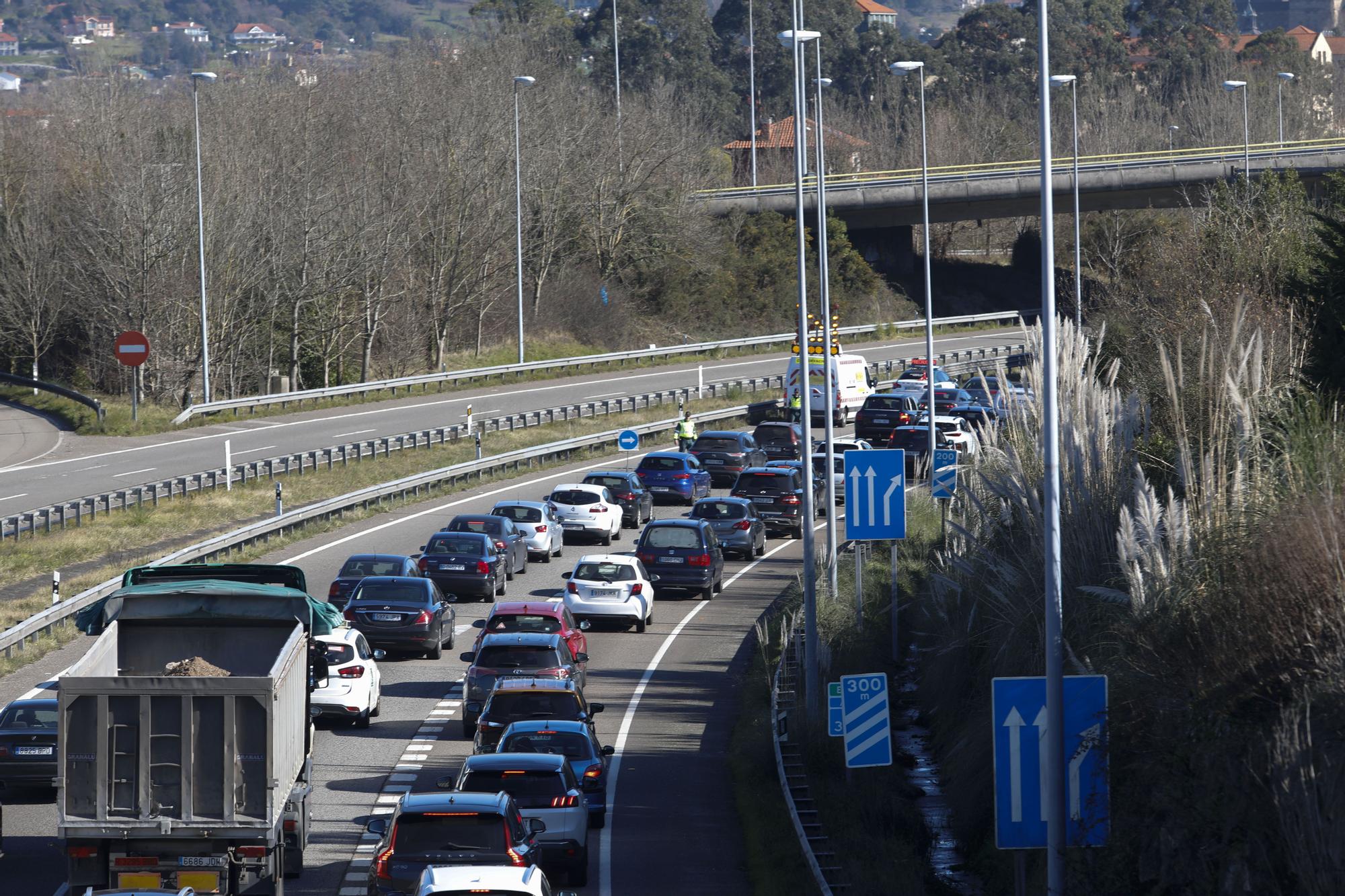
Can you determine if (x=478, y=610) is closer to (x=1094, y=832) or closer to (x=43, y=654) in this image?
(x=43, y=654)

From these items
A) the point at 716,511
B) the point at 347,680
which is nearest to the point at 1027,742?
the point at 347,680

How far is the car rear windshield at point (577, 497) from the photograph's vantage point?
39.2m

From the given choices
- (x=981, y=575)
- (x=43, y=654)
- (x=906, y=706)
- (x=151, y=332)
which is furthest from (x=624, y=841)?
(x=151, y=332)

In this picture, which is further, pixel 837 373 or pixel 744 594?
pixel 837 373

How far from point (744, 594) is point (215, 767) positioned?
20893 mm

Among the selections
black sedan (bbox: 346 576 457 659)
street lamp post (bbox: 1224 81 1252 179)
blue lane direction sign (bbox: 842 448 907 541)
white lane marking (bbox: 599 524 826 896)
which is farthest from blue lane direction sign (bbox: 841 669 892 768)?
street lamp post (bbox: 1224 81 1252 179)

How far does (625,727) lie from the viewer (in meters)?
24.5

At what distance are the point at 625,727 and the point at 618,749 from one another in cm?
113

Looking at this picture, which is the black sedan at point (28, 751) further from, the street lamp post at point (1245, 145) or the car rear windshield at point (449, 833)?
the street lamp post at point (1245, 145)

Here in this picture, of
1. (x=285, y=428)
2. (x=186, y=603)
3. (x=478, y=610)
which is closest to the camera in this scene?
(x=186, y=603)

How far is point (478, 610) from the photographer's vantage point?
107 ft

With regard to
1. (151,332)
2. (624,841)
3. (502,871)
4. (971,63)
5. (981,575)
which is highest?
(971,63)

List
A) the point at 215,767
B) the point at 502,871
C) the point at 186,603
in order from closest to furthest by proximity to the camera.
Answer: the point at 502,871 < the point at 215,767 < the point at 186,603

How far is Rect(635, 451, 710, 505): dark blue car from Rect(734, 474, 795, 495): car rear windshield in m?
2.78
